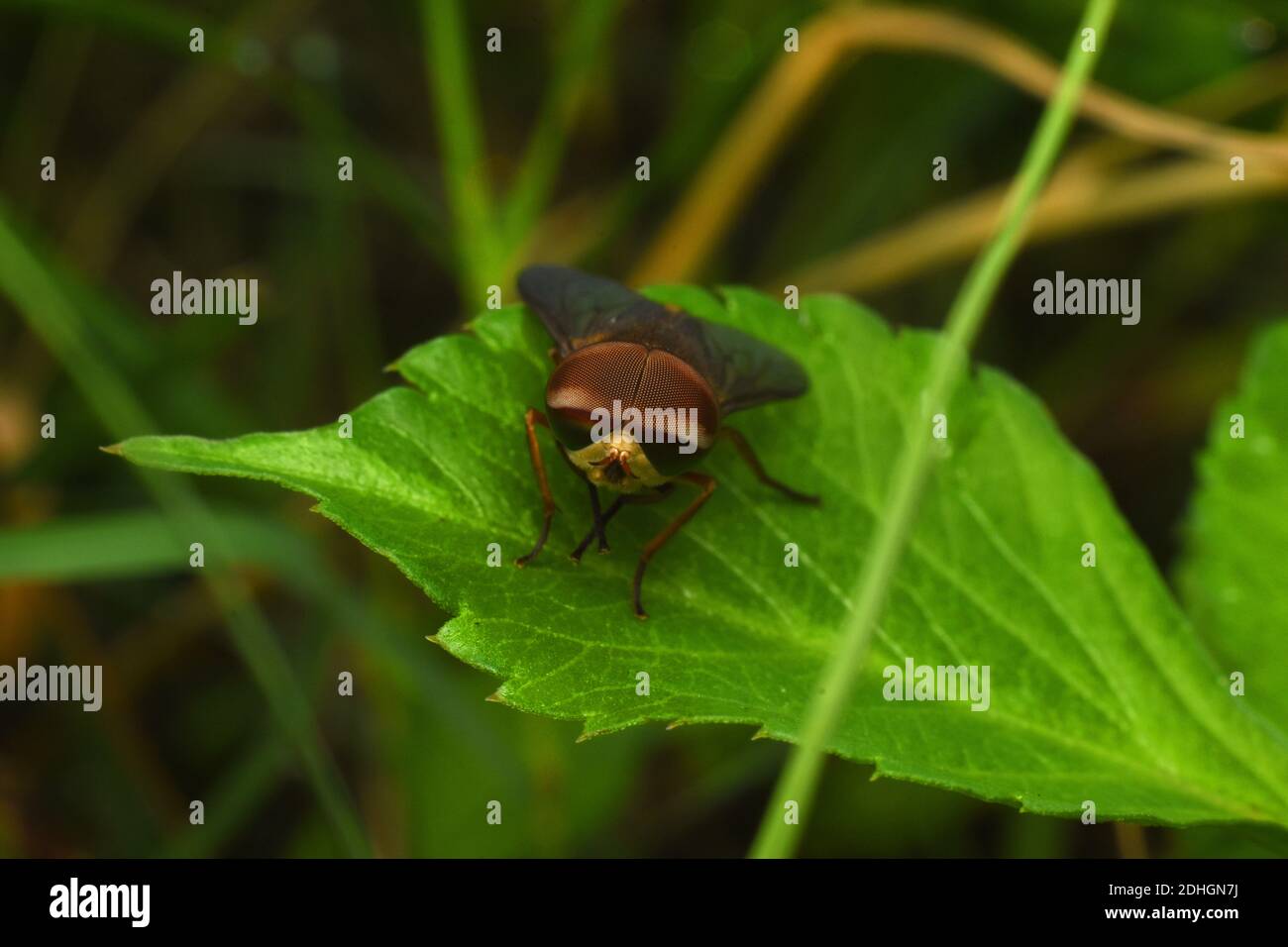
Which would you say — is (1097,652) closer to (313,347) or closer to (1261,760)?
(1261,760)

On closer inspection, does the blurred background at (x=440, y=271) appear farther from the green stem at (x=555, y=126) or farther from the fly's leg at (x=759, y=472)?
the fly's leg at (x=759, y=472)

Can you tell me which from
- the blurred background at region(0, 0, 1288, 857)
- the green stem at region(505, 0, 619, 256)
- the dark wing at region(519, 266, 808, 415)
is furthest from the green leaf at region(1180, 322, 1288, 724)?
the green stem at region(505, 0, 619, 256)

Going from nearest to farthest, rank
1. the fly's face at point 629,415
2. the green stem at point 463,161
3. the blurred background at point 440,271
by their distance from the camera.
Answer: the fly's face at point 629,415
the green stem at point 463,161
the blurred background at point 440,271

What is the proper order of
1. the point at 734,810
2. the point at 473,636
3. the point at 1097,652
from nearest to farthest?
the point at 473,636
the point at 1097,652
the point at 734,810

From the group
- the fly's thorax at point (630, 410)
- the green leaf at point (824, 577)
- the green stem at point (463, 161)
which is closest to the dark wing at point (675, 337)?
the green leaf at point (824, 577)

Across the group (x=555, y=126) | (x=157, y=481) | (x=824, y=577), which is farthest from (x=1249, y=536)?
(x=157, y=481)
